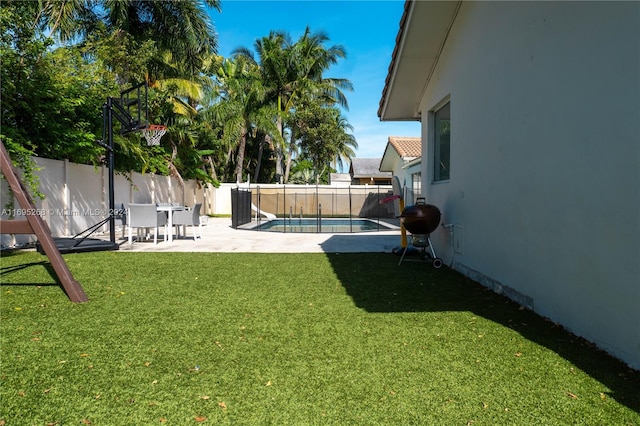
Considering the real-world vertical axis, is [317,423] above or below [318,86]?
below

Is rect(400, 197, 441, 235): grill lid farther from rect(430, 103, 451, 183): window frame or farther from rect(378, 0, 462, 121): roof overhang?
rect(378, 0, 462, 121): roof overhang

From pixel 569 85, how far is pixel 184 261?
6.38m

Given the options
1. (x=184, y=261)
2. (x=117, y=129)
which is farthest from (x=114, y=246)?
(x=117, y=129)

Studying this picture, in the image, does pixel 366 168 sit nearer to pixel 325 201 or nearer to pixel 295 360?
pixel 325 201

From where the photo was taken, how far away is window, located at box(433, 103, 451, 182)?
269 inches

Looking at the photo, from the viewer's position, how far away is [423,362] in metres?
2.80

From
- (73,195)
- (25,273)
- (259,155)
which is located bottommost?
(25,273)

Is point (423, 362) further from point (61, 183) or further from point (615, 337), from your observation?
point (61, 183)

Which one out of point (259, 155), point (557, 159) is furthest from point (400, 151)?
point (557, 159)

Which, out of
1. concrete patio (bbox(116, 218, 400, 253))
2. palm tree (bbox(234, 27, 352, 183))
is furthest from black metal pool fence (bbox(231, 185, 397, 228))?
concrete patio (bbox(116, 218, 400, 253))

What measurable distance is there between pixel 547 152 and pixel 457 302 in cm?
189

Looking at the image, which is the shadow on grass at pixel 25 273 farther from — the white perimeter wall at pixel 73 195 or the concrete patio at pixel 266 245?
the white perimeter wall at pixel 73 195

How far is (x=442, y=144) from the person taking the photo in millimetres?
7094

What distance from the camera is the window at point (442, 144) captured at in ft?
22.5
